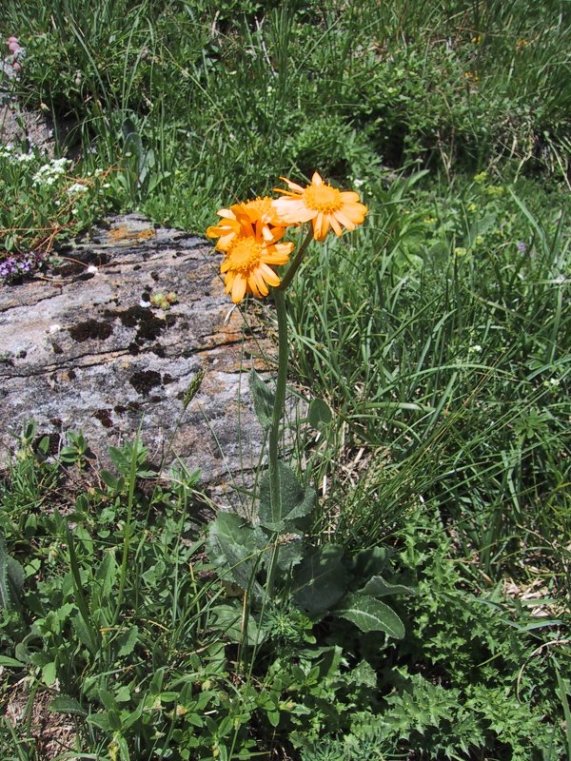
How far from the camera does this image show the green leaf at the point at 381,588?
207 centimetres

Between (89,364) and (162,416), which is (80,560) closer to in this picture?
(162,416)

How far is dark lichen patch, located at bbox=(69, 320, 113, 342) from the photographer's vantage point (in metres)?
2.68

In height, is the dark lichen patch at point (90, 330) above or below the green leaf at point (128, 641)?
above

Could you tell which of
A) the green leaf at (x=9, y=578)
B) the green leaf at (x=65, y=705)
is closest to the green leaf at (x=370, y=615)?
the green leaf at (x=65, y=705)

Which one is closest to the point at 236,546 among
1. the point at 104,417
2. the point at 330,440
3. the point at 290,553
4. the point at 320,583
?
the point at 290,553

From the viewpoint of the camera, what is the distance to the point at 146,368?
2652mm

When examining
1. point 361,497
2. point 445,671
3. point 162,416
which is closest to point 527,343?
point 361,497

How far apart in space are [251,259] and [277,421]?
43 cm

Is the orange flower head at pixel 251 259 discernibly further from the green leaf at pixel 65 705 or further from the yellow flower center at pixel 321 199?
the green leaf at pixel 65 705

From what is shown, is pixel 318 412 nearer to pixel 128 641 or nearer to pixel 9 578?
pixel 128 641

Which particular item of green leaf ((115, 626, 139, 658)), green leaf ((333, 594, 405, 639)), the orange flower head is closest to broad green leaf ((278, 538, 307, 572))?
green leaf ((333, 594, 405, 639))

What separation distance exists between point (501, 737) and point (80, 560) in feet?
4.45

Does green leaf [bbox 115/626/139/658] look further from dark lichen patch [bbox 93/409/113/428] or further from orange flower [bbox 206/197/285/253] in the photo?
orange flower [bbox 206/197/285/253]

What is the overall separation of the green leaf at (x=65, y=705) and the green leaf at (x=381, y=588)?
0.86 m
